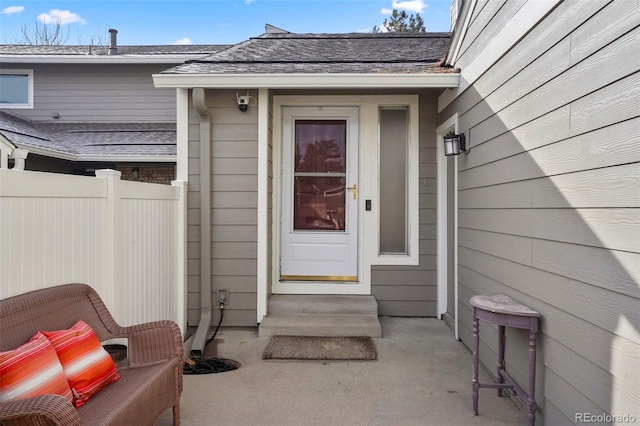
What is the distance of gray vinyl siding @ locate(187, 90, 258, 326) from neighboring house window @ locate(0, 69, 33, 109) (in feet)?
19.2

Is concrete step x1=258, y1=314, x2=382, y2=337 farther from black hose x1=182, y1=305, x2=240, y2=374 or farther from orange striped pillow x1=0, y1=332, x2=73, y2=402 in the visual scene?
orange striped pillow x1=0, y1=332, x2=73, y2=402

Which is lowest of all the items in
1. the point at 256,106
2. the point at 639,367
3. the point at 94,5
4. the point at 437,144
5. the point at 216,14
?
the point at 639,367

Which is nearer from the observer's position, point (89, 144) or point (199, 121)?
point (199, 121)

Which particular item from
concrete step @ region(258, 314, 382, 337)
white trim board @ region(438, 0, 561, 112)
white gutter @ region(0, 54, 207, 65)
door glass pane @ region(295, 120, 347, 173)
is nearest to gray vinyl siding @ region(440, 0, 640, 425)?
white trim board @ region(438, 0, 561, 112)

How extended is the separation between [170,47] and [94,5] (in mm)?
4849

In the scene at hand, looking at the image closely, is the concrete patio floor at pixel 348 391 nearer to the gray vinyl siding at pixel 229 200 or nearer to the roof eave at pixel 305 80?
the gray vinyl siding at pixel 229 200

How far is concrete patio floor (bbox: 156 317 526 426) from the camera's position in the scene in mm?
2383

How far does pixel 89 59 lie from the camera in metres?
7.38

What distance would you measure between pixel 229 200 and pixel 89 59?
215 inches

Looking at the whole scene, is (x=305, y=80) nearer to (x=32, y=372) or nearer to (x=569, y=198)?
(x=569, y=198)

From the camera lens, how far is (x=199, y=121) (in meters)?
3.88

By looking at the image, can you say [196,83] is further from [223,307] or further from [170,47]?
[170,47]

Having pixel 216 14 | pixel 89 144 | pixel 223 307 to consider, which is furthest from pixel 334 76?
pixel 216 14

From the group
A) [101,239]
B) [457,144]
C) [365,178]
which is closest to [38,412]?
[101,239]
